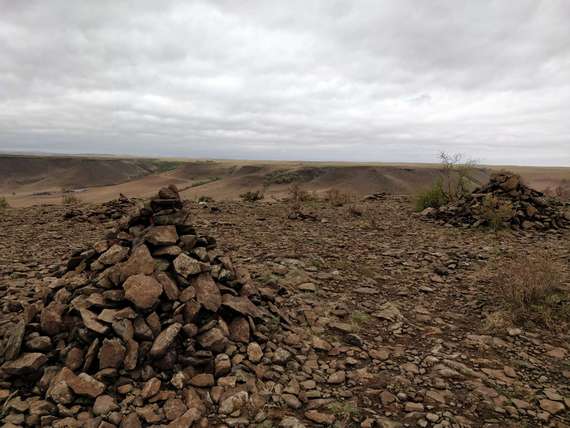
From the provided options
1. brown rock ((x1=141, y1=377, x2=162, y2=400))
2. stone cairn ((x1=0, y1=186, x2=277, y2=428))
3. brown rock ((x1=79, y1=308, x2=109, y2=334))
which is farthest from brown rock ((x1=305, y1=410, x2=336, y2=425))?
brown rock ((x1=79, y1=308, x2=109, y2=334))

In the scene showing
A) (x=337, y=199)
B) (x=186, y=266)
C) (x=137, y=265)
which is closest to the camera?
(x=137, y=265)

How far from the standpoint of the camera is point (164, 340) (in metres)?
3.40

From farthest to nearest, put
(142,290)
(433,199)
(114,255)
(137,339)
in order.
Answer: (433,199)
(114,255)
(142,290)
(137,339)

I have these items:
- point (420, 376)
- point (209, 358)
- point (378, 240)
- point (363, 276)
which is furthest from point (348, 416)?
point (378, 240)

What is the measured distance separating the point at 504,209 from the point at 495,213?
11.5 inches

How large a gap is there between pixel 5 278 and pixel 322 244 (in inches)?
232

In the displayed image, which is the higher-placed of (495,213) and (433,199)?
(433,199)

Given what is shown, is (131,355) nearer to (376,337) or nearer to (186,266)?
(186,266)

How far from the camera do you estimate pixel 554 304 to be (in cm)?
494

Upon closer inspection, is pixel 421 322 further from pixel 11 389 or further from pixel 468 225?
pixel 468 225

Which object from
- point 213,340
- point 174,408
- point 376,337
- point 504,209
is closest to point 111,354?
point 174,408

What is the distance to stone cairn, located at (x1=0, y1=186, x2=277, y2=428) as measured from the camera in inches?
116

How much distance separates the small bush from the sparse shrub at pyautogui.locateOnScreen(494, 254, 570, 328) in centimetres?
764

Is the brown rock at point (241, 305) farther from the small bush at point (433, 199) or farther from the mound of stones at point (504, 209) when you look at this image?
the small bush at point (433, 199)
